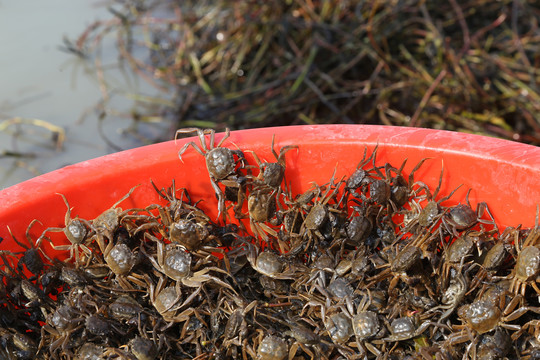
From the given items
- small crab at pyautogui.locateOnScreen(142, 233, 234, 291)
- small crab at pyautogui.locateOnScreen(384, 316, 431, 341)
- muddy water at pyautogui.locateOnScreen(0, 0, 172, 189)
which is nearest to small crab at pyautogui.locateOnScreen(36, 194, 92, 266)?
small crab at pyautogui.locateOnScreen(142, 233, 234, 291)

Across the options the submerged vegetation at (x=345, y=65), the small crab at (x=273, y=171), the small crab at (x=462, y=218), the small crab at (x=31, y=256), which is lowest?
the submerged vegetation at (x=345, y=65)

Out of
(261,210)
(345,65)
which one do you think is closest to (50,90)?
(345,65)

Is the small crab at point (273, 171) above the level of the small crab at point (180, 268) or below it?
above

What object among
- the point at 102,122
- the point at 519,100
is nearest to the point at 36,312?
the point at 102,122

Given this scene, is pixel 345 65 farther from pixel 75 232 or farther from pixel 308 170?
pixel 75 232

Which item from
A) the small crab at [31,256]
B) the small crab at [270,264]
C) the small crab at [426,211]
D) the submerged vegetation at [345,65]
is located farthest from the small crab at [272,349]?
the submerged vegetation at [345,65]

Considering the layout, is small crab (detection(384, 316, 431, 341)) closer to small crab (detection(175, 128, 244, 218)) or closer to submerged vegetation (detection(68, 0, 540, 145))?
small crab (detection(175, 128, 244, 218))

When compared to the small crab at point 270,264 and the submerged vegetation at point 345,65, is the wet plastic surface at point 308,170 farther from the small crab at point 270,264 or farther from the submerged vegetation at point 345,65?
the submerged vegetation at point 345,65
